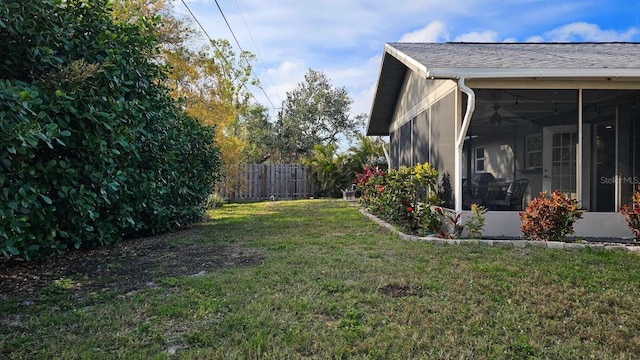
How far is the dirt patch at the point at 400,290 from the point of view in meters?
3.45

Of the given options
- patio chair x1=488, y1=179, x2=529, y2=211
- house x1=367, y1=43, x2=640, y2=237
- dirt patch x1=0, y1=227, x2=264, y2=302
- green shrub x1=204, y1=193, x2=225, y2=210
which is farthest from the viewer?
green shrub x1=204, y1=193, x2=225, y2=210

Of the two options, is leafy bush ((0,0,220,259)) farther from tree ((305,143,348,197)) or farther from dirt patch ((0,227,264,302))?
tree ((305,143,348,197))

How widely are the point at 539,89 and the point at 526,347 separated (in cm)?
495

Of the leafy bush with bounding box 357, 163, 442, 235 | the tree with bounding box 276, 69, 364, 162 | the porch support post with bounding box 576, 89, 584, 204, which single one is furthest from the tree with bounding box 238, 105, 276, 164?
the porch support post with bounding box 576, 89, 584, 204

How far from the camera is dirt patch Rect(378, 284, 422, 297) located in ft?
11.3

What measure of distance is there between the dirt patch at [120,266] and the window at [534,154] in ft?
14.9

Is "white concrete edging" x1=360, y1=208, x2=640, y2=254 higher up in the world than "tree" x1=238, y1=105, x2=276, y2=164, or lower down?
lower down

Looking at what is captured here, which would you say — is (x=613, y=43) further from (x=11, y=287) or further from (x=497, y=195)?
(x=11, y=287)

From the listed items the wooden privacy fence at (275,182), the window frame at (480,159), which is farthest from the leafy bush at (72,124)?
the wooden privacy fence at (275,182)

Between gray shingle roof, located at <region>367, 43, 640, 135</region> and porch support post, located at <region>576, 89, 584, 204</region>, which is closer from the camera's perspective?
gray shingle roof, located at <region>367, 43, 640, 135</region>

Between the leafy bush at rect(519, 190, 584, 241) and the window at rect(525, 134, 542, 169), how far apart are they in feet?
2.94

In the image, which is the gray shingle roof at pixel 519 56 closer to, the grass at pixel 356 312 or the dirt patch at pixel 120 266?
the grass at pixel 356 312

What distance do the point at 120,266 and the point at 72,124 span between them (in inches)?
66.1

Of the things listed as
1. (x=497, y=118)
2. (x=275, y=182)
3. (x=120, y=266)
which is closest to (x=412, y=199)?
(x=497, y=118)
